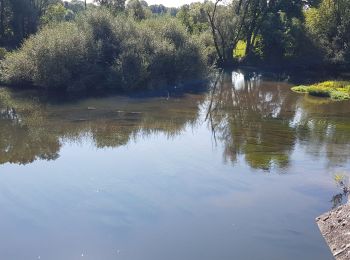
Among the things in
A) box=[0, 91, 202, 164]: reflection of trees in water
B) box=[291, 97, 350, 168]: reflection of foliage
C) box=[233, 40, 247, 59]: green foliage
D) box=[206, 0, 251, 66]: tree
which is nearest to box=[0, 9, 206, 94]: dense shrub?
box=[0, 91, 202, 164]: reflection of trees in water

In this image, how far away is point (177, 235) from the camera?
13.4 metres

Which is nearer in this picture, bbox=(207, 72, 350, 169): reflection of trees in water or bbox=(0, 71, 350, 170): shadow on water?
bbox=(207, 72, 350, 169): reflection of trees in water

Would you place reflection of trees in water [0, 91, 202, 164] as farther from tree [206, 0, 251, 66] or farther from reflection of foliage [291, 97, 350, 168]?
tree [206, 0, 251, 66]

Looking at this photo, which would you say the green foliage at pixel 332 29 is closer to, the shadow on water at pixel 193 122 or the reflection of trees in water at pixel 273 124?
the reflection of trees in water at pixel 273 124

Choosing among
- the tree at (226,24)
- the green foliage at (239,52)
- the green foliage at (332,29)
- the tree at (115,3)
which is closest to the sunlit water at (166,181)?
the green foliage at (332,29)

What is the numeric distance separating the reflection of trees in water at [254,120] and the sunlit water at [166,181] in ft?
0.45

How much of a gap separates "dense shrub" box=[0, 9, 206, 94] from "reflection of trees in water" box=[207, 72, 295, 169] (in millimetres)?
5017

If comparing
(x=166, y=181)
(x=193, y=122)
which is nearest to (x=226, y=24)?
(x=193, y=122)

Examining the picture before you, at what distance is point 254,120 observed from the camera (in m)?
28.3

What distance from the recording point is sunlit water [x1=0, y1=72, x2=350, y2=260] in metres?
12.8

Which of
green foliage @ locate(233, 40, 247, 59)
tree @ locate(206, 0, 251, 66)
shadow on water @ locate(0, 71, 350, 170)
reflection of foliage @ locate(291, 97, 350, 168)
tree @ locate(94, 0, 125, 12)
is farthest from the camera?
tree @ locate(94, 0, 125, 12)

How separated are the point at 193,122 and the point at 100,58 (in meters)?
14.0

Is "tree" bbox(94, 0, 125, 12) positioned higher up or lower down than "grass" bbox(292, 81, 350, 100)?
higher up

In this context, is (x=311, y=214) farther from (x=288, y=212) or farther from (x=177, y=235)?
(x=177, y=235)
